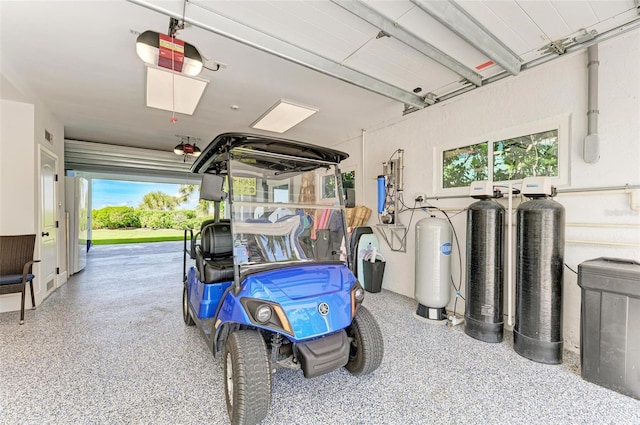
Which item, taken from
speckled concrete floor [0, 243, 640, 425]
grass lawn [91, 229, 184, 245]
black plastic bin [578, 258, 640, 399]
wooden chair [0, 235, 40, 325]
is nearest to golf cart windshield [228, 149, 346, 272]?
speckled concrete floor [0, 243, 640, 425]

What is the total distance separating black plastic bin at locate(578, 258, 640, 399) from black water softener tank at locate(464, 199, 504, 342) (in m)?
0.68

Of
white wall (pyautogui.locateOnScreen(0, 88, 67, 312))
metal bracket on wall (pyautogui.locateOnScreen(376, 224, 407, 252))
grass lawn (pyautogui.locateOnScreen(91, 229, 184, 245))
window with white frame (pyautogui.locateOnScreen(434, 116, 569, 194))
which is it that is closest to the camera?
window with white frame (pyautogui.locateOnScreen(434, 116, 569, 194))

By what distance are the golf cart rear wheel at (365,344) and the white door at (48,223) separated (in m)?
4.79

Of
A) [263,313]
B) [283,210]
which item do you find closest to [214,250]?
[283,210]

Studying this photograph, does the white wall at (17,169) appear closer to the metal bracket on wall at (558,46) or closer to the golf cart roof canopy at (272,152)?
the golf cart roof canopy at (272,152)

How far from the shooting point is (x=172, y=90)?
11.2 ft

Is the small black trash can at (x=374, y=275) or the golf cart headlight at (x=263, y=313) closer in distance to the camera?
the golf cart headlight at (x=263, y=313)

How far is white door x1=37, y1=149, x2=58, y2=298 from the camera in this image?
4.02 metres

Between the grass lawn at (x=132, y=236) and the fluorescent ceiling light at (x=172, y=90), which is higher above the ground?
the fluorescent ceiling light at (x=172, y=90)

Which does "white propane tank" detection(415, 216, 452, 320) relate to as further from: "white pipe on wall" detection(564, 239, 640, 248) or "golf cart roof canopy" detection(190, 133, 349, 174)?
"golf cart roof canopy" detection(190, 133, 349, 174)

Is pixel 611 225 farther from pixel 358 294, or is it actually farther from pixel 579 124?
pixel 358 294

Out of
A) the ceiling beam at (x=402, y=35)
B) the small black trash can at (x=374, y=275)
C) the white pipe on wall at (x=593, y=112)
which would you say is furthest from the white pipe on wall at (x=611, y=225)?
the small black trash can at (x=374, y=275)

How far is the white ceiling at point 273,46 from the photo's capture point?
209cm

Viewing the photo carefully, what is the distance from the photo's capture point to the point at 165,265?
712cm
